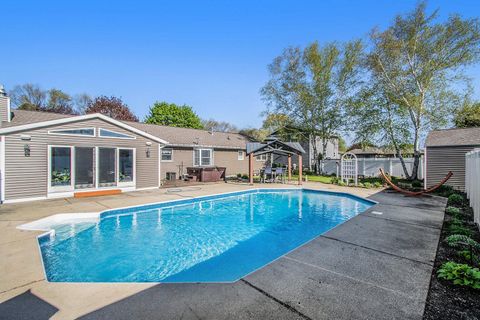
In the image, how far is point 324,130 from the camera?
21984 mm

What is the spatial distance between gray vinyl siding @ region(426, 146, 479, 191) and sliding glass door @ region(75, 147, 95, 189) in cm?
1670

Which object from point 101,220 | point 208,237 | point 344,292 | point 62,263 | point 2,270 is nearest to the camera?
point 344,292

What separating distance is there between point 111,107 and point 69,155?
23.9 meters

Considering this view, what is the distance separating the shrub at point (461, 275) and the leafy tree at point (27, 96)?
1572 inches

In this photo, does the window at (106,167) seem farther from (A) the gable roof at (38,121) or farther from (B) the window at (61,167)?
(A) the gable roof at (38,121)

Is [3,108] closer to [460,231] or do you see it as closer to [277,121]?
[460,231]

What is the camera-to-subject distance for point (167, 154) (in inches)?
624

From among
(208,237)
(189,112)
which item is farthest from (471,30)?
(189,112)

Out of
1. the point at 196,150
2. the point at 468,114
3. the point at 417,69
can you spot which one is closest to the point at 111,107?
the point at 196,150

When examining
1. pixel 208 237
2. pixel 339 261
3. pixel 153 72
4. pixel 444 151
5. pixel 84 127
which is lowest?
pixel 208 237

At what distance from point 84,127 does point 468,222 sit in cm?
1350

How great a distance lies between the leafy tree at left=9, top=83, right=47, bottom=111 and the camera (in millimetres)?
30203

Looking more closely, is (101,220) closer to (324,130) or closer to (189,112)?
(324,130)

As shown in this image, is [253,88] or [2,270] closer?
[2,270]
